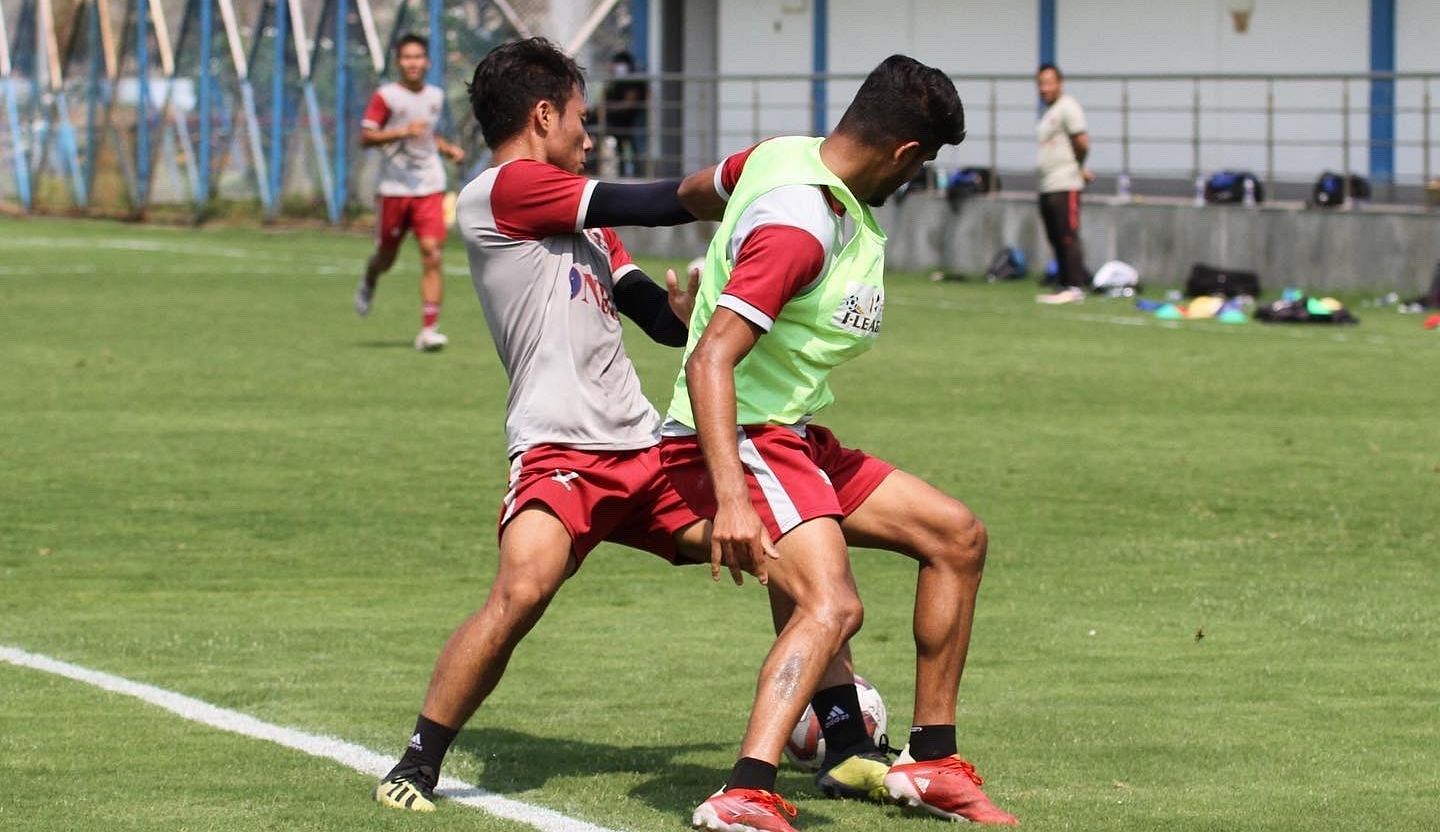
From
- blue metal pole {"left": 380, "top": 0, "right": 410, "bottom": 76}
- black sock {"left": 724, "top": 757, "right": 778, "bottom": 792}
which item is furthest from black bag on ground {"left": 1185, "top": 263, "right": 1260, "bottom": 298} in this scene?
black sock {"left": 724, "top": 757, "right": 778, "bottom": 792}

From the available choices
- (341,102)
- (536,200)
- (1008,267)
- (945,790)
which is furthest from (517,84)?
(341,102)

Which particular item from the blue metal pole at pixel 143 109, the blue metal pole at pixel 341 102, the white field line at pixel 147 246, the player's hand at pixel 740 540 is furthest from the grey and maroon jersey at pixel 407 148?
the blue metal pole at pixel 143 109

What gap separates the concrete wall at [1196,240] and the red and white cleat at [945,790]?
19.3 meters

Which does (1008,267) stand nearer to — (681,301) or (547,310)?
(681,301)

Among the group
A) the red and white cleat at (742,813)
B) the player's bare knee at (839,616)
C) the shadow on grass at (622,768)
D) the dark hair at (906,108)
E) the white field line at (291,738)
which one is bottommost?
the shadow on grass at (622,768)

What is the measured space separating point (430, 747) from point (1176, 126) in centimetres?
2612

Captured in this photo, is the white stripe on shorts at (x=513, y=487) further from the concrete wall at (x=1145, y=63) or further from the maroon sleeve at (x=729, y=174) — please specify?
the concrete wall at (x=1145, y=63)

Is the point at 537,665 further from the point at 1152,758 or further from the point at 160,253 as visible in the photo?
the point at 160,253

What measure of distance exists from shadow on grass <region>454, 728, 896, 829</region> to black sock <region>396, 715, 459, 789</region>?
22 cm

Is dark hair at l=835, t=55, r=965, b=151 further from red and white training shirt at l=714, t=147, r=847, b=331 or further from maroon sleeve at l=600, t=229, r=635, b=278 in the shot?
maroon sleeve at l=600, t=229, r=635, b=278

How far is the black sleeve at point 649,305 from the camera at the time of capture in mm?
6605

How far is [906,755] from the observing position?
20.3ft

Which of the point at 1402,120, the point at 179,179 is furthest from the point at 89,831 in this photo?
the point at 179,179

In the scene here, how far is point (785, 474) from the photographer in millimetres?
5895
